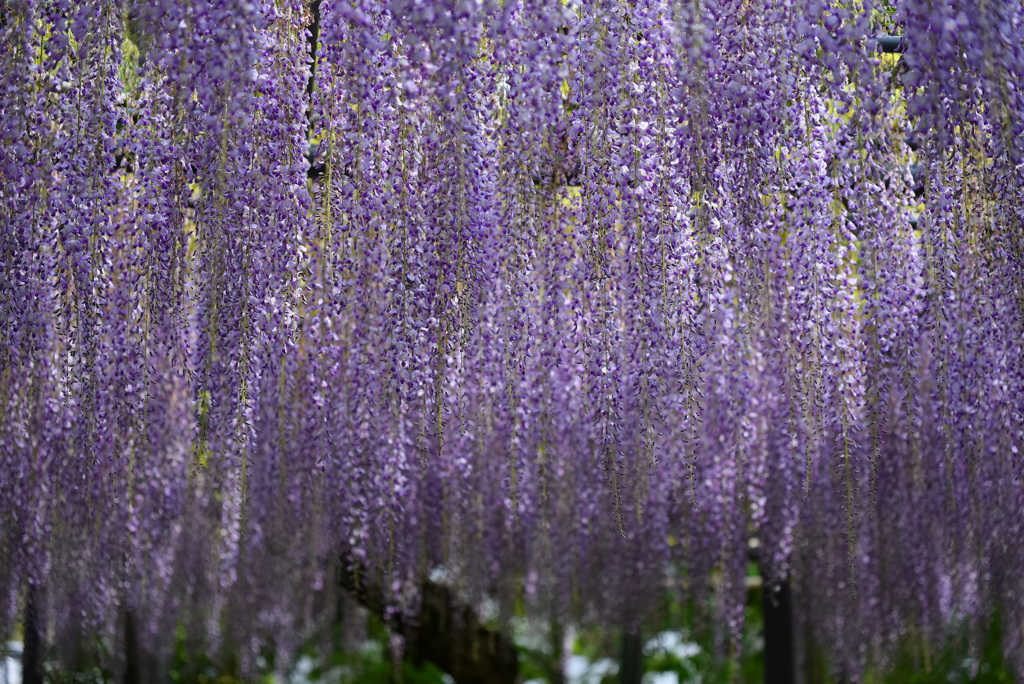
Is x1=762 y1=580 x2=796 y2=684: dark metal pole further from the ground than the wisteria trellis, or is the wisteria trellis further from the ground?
the wisteria trellis

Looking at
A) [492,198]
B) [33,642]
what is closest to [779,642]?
[33,642]

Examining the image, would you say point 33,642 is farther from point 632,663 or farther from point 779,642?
point 779,642

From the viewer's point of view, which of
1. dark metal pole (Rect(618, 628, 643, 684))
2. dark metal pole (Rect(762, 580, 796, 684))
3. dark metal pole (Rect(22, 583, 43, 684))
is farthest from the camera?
dark metal pole (Rect(618, 628, 643, 684))

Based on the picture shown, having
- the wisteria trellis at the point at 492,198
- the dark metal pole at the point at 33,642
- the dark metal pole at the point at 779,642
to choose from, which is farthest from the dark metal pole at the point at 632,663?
the wisteria trellis at the point at 492,198

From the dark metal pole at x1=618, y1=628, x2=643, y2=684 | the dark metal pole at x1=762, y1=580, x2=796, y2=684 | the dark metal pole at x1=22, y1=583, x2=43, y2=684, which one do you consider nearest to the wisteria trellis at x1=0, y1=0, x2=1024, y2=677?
the dark metal pole at x1=22, y1=583, x2=43, y2=684

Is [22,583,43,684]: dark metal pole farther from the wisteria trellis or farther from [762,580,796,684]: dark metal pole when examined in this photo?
[762,580,796,684]: dark metal pole

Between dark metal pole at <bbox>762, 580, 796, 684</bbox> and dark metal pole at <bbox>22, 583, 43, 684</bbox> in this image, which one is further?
dark metal pole at <bbox>762, 580, 796, 684</bbox>

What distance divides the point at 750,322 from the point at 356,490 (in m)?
2.25

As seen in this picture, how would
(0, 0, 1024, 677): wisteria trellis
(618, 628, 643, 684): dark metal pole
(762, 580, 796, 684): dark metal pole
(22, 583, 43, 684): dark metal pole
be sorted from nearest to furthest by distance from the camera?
(0, 0, 1024, 677): wisteria trellis
(22, 583, 43, 684): dark metal pole
(762, 580, 796, 684): dark metal pole
(618, 628, 643, 684): dark metal pole

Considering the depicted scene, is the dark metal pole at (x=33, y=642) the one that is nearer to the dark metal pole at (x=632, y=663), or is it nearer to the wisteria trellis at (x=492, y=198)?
the wisteria trellis at (x=492, y=198)

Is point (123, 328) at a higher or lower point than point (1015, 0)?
lower

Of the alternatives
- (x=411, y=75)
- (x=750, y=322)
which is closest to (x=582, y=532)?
(x=750, y=322)

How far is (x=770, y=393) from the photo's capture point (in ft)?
20.6

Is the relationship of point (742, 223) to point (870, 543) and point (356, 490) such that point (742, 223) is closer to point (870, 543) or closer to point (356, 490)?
point (356, 490)
